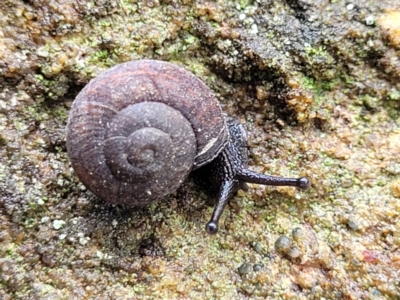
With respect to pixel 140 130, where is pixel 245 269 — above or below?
below

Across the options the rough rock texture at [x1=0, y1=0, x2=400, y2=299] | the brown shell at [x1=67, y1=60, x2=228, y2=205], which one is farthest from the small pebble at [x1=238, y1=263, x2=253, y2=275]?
the brown shell at [x1=67, y1=60, x2=228, y2=205]

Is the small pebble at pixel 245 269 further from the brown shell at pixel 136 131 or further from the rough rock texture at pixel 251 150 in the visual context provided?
the brown shell at pixel 136 131

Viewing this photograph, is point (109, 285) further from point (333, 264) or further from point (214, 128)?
point (333, 264)

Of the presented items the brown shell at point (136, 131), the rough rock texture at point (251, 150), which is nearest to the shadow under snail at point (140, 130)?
the brown shell at point (136, 131)

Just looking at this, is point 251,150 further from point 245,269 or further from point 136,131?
point 136,131

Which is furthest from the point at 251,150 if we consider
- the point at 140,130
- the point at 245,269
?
the point at 140,130

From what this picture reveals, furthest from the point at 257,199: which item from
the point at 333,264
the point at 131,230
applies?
the point at 131,230

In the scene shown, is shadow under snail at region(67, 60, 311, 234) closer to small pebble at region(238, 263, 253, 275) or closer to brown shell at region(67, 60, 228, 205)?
brown shell at region(67, 60, 228, 205)
